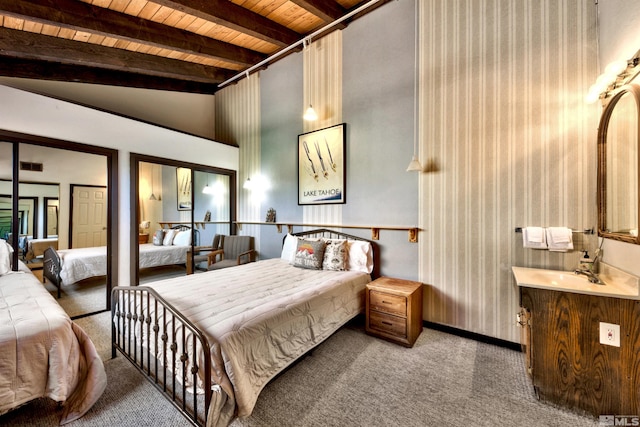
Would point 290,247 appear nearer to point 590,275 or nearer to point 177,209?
point 177,209

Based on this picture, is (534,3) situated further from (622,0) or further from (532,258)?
(532,258)

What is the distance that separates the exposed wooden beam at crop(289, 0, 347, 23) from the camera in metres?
3.03

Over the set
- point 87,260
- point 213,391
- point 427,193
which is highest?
point 427,193

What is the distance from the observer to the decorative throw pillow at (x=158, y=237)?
4062mm

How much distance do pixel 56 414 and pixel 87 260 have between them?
229 cm

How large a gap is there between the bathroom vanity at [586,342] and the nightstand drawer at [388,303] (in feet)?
3.22

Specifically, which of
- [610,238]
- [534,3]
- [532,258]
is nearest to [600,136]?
[610,238]

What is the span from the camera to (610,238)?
1885 millimetres

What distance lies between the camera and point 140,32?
124 inches

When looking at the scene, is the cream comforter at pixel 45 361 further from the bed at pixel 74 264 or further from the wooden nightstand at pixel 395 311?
the wooden nightstand at pixel 395 311

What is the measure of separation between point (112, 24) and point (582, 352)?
5.27 meters

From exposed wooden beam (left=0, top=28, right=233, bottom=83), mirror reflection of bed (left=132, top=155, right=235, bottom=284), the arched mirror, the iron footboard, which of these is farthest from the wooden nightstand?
exposed wooden beam (left=0, top=28, right=233, bottom=83)

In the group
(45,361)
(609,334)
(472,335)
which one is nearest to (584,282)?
(609,334)

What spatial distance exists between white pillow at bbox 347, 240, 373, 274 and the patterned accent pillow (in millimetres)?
78
